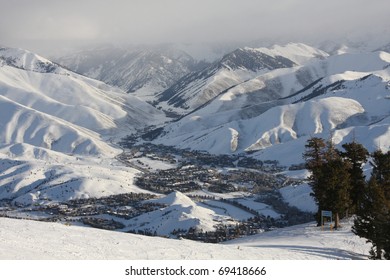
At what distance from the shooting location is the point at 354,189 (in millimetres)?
75000

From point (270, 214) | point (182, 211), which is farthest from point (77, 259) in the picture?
point (270, 214)

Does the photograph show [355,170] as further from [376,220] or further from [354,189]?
[376,220]

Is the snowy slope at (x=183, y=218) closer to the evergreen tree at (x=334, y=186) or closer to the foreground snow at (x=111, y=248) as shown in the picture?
the evergreen tree at (x=334, y=186)

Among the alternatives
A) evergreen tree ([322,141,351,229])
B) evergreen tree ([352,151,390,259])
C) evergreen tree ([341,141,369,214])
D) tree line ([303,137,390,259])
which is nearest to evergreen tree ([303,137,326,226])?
tree line ([303,137,390,259])

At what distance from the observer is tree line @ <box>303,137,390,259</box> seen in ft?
168

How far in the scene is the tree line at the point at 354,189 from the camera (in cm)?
5106

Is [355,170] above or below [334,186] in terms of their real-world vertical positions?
above

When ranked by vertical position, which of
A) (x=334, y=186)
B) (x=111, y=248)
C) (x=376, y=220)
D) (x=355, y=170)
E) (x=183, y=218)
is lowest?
(x=111, y=248)

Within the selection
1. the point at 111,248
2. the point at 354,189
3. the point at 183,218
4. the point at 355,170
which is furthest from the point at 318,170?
the point at 183,218

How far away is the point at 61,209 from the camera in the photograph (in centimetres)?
18488

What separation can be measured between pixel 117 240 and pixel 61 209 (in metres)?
149

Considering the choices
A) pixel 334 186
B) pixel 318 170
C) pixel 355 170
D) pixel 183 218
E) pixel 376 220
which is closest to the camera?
pixel 376 220

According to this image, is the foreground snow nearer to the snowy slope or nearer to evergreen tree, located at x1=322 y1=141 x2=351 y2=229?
evergreen tree, located at x1=322 y1=141 x2=351 y2=229
